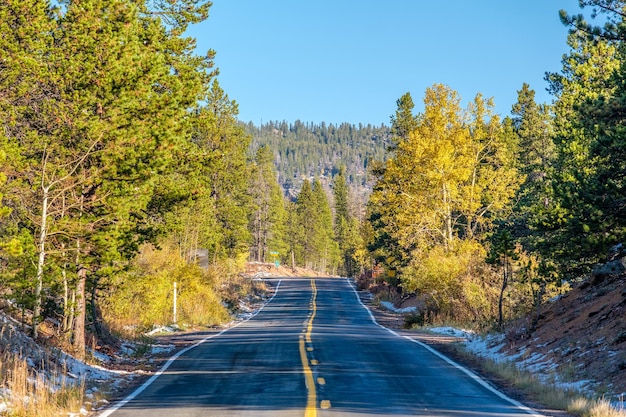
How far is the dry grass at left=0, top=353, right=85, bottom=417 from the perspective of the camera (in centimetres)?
1041

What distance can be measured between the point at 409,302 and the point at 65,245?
111ft

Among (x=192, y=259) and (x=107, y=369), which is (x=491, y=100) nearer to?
(x=192, y=259)

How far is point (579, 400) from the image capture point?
11523 mm

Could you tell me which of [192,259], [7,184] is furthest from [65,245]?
[192,259]

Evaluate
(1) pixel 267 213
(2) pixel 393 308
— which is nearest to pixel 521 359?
(2) pixel 393 308

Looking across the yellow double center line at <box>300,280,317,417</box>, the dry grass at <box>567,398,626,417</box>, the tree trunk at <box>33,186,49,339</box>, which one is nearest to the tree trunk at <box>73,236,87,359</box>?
the tree trunk at <box>33,186,49,339</box>

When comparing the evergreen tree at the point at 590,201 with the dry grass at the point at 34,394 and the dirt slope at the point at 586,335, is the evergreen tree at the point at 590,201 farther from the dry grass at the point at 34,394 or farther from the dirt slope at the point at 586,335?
the dry grass at the point at 34,394

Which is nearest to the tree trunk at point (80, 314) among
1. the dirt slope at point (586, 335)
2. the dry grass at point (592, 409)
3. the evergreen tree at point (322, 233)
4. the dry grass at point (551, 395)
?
the dry grass at point (551, 395)

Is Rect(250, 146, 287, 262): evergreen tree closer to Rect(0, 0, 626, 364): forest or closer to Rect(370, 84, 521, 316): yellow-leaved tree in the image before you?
Rect(370, 84, 521, 316): yellow-leaved tree

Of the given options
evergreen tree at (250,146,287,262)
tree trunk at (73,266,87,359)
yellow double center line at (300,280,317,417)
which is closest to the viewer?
yellow double center line at (300,280,317,417)

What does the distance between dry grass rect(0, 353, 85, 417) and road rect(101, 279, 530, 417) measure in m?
0.75

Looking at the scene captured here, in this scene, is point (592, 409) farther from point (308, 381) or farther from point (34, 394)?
point (34, 394)

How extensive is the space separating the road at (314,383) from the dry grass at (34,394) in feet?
2.47

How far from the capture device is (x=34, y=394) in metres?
11.4
